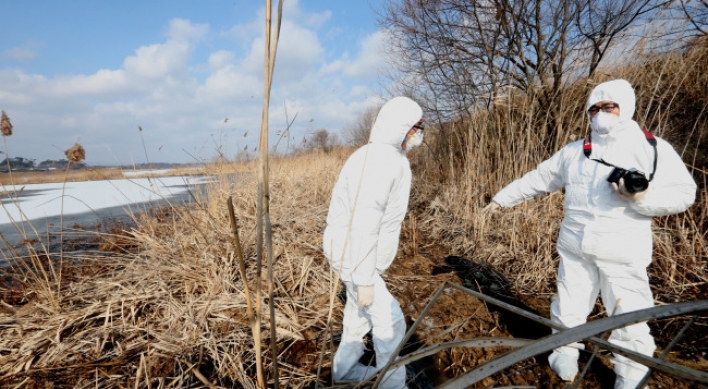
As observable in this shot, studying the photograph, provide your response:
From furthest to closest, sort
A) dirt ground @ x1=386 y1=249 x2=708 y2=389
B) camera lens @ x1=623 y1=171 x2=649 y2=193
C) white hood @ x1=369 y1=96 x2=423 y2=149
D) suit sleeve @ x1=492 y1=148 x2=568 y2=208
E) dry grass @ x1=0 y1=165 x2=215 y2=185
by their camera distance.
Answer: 1. dry grass @ x1=0 y1=165 x2=215 y2=185
2. suit sleeve @ x1=492 y1=148 x2=568 y2=208
3. dirt ground @ x1=386 y1=249 x2=708 y2=389
4. white hood @ x1=369 y1=96 x2=423 y2=149
5. camera lens @ x1=623 y1=171 x2=649 y2=193

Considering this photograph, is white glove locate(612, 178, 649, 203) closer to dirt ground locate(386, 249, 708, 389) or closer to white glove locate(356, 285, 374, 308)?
dirt ground locate(386, 249, 708, 389)

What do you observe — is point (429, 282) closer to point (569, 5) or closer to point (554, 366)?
point (554, 366)

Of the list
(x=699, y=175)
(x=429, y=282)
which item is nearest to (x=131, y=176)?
(x=429, y=282)

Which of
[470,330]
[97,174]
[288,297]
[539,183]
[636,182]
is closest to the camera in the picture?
[636,182]

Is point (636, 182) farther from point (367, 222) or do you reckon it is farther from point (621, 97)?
point (367, 222)

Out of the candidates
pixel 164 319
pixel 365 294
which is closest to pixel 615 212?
pixel 365 294

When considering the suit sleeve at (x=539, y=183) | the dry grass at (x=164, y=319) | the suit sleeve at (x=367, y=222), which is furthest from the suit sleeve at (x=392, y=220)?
the suit sleeve at (x=539, y=183)

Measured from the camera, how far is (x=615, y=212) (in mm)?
1534

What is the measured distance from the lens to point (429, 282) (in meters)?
2.67

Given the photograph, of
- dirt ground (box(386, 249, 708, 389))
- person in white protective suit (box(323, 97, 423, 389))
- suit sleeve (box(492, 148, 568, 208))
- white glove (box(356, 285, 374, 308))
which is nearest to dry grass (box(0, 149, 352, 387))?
person in white protective suit (box(323, 97, 423, 389))

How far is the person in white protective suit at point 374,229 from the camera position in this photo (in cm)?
141

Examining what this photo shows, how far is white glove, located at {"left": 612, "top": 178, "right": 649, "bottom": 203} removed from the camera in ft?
4.68

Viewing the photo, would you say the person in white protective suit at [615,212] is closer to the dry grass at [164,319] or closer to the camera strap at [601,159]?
the camera strap at [601,159]

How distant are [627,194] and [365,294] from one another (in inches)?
54.9
